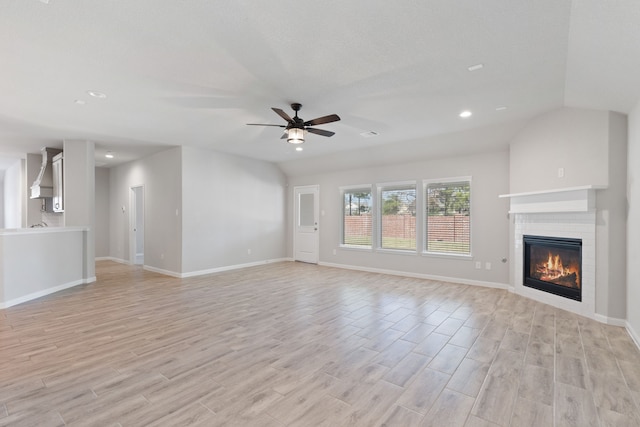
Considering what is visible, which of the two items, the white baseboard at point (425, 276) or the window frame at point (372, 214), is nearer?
the white baseboard at point (425, 276)

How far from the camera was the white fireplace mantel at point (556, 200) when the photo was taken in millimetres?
3785

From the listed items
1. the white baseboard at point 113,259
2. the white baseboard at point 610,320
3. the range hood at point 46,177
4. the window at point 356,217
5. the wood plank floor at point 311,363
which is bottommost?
the white baseboard at point 113,259

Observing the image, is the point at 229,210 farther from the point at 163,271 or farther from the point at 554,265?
the point at 554,265

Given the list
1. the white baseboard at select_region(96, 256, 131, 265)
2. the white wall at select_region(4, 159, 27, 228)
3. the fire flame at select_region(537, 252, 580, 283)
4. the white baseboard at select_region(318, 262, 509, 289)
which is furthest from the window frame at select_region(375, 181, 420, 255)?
the white wall at select_region(4, 159, 27, 228)

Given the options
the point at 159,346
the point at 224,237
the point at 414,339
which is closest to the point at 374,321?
the point at 414,339

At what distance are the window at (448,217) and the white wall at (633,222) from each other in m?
2.44

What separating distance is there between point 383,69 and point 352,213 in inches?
190

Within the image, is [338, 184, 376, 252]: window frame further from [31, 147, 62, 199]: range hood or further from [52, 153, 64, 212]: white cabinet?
[31, 147, 62, 199]: range hood

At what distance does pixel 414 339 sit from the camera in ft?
10.3

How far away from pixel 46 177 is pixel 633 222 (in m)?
9.79

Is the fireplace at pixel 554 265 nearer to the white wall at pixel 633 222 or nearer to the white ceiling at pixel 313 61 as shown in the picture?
the white wall at pixel 633 222

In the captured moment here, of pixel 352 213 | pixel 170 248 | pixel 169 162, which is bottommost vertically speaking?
pixel 170 248

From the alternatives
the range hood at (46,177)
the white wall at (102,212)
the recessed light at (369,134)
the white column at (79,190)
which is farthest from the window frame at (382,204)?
the white wall at (102,212)

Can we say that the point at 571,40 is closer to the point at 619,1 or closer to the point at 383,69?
the point at 619,1
